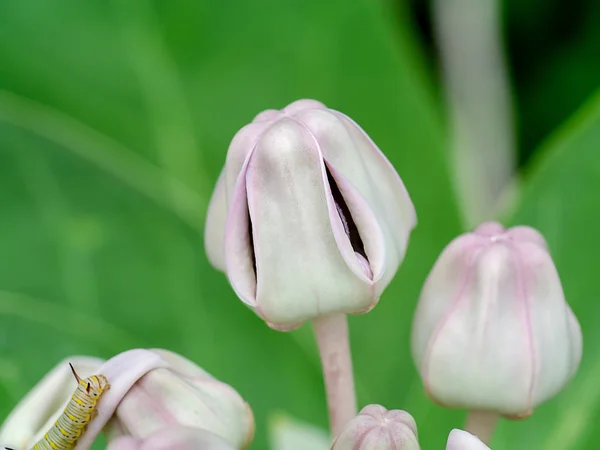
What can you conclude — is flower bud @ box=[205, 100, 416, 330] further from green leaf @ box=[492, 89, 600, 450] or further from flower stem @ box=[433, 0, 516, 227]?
flower stem @ box=[433, 0, 516, 227]

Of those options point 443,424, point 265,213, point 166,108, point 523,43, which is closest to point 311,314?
point 265,213

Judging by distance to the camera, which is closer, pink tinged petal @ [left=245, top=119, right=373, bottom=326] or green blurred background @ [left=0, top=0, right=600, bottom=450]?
pink tinged petal @ [left=245, top=119, right=373, bottom=326]

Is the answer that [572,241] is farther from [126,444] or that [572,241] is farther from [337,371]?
[126,444]

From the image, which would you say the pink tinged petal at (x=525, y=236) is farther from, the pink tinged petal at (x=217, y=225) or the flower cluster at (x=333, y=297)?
the pink tinged petal at (x=217, y=225)

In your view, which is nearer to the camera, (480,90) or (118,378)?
(118,378)

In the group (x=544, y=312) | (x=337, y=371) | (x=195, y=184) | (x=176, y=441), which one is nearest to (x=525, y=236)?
(x=544, y=312)

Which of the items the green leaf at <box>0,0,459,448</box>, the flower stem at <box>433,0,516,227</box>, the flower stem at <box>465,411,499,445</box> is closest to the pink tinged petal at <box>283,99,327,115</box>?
the flower stem at <box>465,411,499,445</box>

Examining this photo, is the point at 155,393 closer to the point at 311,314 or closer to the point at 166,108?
the point at 311,314
